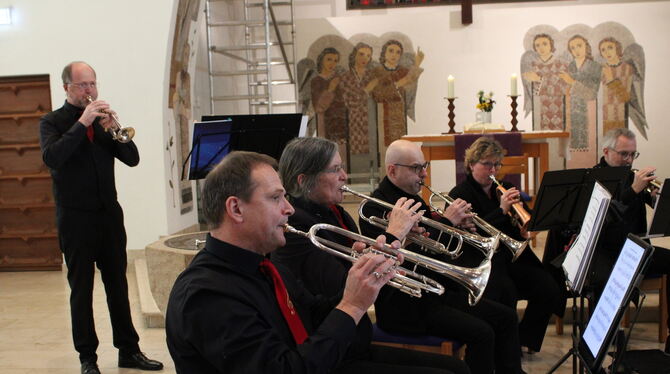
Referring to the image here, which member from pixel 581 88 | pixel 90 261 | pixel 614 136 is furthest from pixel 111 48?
pixel 581 88

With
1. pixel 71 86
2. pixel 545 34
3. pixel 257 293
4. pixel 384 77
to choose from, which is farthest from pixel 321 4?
pixel 257 293

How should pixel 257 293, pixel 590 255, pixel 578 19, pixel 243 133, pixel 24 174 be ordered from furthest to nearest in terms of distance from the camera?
pixel 578 19
pixel 24 174
pixel 243 133
pixel 590 255
pixel 257 293

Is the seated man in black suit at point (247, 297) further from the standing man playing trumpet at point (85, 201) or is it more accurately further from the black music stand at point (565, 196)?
the standing man playing trumpet at point (85, 201)

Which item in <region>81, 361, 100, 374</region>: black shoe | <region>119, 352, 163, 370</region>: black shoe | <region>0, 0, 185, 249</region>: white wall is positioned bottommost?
<region>119, 352, 163, 370</region>: black shoe

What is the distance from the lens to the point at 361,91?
38.1 feet

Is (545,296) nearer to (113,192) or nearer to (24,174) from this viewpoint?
(113,192)

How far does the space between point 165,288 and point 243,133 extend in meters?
1.24

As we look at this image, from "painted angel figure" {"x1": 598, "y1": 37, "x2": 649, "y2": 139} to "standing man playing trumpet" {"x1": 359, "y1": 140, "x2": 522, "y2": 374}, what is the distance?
8033 mm

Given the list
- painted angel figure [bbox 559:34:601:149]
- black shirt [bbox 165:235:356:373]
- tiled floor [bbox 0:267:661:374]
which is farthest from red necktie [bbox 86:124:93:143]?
painted angel figure [bbox 559:34:601:149]

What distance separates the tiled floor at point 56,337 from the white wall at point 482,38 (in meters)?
6.09

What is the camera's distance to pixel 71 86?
4.05m

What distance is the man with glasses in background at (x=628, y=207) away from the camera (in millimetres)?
4395

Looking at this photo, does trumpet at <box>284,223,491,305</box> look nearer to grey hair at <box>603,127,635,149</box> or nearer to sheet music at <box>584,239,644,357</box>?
sheet music at <box>584,239,644,357</box>

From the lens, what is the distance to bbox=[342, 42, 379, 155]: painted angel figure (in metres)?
11.5
